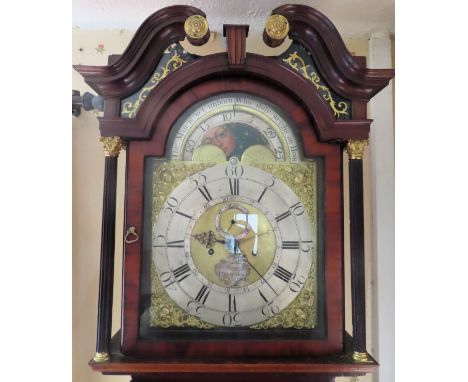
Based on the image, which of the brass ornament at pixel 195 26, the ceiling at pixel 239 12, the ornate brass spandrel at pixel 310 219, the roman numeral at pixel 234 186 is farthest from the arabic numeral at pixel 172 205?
the ceiling at pixel 239 12

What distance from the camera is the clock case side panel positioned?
0.71 m

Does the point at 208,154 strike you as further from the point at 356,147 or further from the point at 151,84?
the point at 356,147

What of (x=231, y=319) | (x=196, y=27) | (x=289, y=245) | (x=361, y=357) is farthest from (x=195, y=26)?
(x=361, y=357)

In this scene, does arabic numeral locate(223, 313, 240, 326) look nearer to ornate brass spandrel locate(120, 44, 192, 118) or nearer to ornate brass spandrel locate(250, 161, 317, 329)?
ornate brass spandrel locate(250, 161, 317, 329)

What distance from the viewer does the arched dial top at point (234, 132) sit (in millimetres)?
747

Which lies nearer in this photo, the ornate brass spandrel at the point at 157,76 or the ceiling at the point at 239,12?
the ornate brass spandrel at the point at 157,76

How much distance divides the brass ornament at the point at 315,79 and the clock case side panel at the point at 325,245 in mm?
56

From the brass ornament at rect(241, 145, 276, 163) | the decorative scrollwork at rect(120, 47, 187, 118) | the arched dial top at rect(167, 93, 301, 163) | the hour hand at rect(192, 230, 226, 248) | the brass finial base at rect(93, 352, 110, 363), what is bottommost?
the brass finial base at rect(93, 352, 110, 363)

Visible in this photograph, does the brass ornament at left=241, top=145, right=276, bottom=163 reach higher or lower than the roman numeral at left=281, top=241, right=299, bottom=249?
higher

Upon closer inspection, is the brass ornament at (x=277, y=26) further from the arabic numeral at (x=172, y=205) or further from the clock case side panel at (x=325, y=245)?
the arabic numeral at (x=172, y=205)

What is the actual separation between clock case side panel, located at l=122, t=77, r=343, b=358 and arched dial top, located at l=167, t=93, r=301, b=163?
0.02 m

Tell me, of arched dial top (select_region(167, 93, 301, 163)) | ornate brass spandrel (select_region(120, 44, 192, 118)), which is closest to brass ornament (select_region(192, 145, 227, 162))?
arched dial top (select_region(167, 93, 301, 163))

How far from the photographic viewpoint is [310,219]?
74 cm

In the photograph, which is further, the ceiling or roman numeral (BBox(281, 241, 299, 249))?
the ceiling
